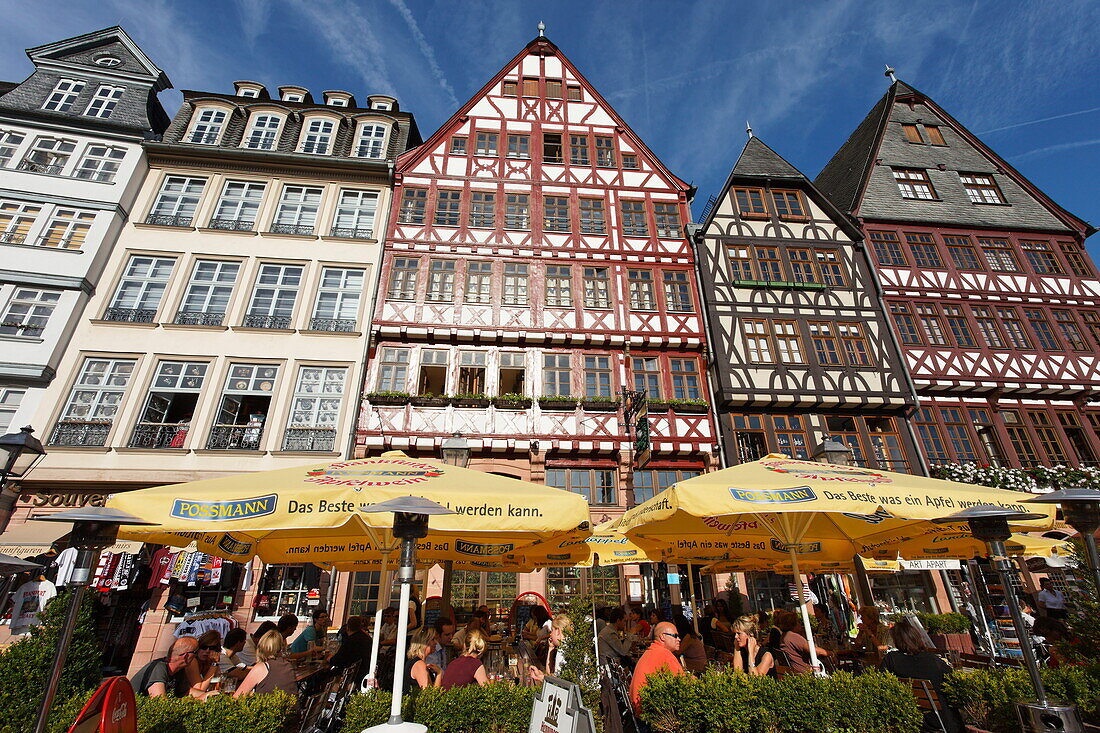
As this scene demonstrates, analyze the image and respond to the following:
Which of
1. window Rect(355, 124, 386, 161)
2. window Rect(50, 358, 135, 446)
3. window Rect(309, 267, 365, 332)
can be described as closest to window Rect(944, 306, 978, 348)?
window Rect(309, 267, 365, 332)

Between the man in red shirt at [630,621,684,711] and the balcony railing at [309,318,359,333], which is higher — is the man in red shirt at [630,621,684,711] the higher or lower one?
the lower one

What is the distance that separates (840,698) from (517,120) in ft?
68.7

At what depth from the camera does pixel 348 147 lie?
20.0m

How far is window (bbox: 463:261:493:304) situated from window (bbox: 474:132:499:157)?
5457 millimetres

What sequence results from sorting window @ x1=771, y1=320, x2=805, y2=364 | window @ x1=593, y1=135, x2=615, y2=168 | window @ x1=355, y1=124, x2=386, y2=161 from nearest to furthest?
window @ x1=771, y1=320, x2=805, y2=364
window @ x1=355, y1=124, x2=386, y2=161
window @ x1=593, y1=135, x2=615, y2=168

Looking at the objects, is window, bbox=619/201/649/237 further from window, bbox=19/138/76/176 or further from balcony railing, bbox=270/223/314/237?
window, bbox=19/138/76/176

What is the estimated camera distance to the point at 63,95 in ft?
61.3

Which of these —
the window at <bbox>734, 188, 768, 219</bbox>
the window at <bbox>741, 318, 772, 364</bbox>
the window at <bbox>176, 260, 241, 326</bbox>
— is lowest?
the window at <bbox>741, 318, 772, 364</bbox>

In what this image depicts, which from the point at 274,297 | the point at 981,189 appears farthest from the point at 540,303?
the point at 981,189

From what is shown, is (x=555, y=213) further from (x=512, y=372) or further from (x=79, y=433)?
(x=79, y=433)

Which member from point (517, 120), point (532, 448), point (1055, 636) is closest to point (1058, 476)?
point (1055, 636)

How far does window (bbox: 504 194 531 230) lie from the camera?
18.4m

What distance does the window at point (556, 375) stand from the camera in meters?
15.8

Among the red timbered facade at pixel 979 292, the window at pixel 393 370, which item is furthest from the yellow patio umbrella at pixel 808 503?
the red timbered facade at pixel 979 292
